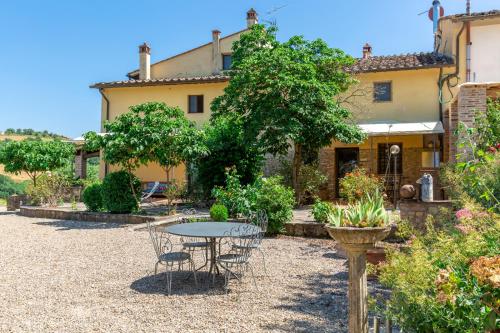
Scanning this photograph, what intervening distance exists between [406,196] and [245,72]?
795 centimetres

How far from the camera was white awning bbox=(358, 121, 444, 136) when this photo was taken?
16.2m

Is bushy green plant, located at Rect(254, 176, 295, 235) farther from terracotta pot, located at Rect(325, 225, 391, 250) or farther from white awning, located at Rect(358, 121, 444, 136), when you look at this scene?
terracotta pot, located at Rect(325, 225, 391, 250)

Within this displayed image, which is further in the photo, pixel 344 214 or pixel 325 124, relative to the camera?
pixel 325 124

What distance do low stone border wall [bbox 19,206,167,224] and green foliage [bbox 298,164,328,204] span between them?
6.32 meters

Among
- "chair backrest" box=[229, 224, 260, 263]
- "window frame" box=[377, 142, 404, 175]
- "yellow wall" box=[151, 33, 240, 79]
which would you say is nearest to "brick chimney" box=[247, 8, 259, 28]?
"yellow wall" box=[151, 33, 240, 79]

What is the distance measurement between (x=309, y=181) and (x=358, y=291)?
44.0 feet

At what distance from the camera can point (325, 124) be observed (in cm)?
1509

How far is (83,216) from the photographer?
14.8 m

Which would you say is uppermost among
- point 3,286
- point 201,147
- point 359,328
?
point 201,147

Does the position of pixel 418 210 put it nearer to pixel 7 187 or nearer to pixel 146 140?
pixel 146 140

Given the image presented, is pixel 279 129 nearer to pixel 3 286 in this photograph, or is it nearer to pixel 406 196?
pixel 406 196

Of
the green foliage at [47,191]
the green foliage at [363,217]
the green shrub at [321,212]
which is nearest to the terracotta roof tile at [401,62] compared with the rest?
the green shrub at [321,212]

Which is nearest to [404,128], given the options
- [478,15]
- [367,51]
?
[478,15]

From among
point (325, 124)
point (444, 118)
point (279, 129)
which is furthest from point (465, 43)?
point (279, 129)
